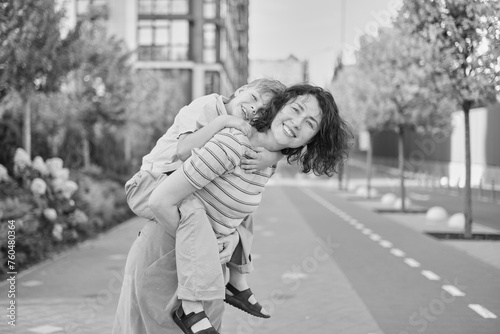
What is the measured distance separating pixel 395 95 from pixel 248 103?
17275 millimetres

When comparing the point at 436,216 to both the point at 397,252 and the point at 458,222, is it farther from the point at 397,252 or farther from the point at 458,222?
the point at 397,252

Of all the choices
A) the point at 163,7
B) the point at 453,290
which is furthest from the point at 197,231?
the point at 163,7

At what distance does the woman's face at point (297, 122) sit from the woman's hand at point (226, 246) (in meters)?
0.42

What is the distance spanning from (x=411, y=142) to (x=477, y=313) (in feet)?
140

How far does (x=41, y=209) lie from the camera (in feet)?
37.0

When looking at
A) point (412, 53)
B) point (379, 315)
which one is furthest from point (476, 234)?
point (379, 315)

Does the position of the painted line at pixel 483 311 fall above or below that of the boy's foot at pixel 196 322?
below

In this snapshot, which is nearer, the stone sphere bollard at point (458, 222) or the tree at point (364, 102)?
the stone sphere bollard at point (458, 222)

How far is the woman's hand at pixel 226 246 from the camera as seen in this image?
300 cm

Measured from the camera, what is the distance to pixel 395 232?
15328mm

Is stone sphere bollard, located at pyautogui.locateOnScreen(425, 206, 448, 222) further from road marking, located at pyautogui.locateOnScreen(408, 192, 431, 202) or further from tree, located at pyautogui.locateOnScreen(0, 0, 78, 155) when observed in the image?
tree, located at pyautogui.locateOnScreen(0, 0, 78, 155)

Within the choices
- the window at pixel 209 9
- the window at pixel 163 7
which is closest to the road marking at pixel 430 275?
the window at pixel 163 7

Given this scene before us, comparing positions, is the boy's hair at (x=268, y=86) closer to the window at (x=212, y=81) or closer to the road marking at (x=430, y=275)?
the road marking at (x=430, y=275)

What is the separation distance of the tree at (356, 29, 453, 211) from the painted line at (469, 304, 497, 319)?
927 centimetres
